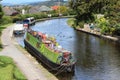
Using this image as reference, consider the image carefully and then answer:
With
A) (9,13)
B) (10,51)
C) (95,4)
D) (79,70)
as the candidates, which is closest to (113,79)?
(79,70)

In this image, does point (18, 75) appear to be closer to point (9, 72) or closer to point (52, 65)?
point (9, 72)

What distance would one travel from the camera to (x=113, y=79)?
123ft

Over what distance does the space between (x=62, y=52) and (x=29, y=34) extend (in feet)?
62.6

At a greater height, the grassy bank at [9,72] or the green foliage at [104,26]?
the grassy bank at [9,72]

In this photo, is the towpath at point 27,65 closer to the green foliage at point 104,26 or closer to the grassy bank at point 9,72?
the grassy bank at point 9,72

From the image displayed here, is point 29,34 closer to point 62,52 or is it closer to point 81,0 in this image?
point 62,52

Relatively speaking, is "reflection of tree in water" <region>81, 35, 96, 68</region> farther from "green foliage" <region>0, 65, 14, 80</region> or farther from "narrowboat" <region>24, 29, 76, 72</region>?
"green foliage" <region>0, 65, 14, 80</region>

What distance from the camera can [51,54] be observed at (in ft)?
138

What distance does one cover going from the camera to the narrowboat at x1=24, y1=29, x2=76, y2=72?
39.6 meters

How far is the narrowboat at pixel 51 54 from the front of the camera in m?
39.6

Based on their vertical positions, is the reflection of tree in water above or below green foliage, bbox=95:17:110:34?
above

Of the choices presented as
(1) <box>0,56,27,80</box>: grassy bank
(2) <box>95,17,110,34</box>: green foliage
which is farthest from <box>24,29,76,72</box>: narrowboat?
(2) <box>95,17,110,34</box>: green foliage

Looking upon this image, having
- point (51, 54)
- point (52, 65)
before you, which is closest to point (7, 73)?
point (52, 65)

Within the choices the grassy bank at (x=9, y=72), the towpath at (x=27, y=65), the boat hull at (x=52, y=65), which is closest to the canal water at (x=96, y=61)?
the boat hull at (x=52, y=65)
